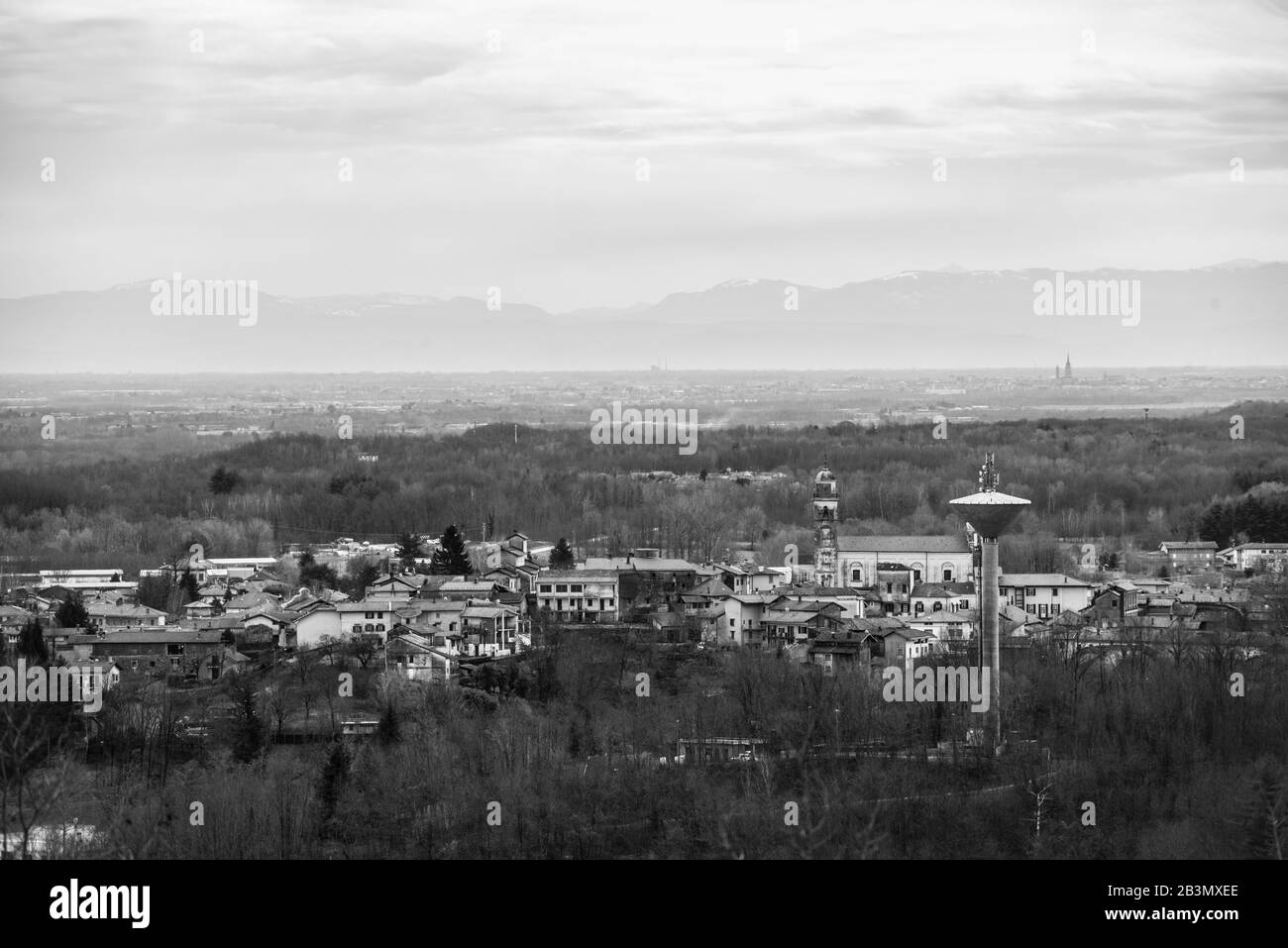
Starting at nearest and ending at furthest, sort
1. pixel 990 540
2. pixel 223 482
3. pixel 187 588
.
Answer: pixel 990 540 < pixel 187 588 < pixel 223 482

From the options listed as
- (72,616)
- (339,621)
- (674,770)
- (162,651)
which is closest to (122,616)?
(72,616)

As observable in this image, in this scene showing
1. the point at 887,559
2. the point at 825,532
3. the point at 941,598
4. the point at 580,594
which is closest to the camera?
the point at 580,594

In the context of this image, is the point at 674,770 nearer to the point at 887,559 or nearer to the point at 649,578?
the point at 649,578

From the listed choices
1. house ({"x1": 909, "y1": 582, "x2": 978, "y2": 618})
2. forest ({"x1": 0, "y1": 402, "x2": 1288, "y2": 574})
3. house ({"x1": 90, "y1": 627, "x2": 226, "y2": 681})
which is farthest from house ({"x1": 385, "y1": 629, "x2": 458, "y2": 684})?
forest ({"x1": 0, "y1": 402, "x2": 1288, "y2": 574})

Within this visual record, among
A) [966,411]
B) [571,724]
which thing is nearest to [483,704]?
[571,724]

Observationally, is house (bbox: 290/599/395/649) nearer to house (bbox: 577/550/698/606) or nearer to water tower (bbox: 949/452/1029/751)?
house (bbox: 577/550/698/606)
